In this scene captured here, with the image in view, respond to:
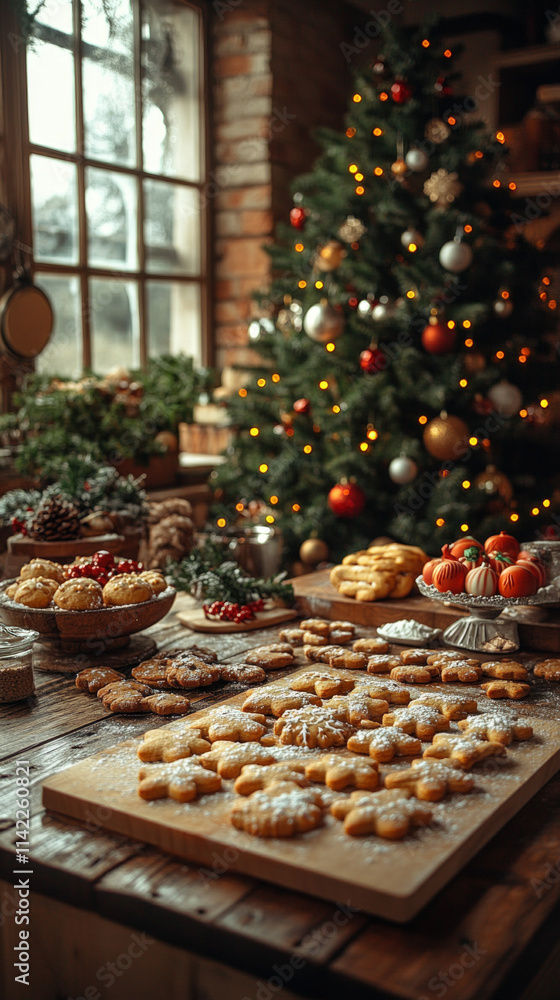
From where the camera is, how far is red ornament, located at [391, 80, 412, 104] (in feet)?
10.3

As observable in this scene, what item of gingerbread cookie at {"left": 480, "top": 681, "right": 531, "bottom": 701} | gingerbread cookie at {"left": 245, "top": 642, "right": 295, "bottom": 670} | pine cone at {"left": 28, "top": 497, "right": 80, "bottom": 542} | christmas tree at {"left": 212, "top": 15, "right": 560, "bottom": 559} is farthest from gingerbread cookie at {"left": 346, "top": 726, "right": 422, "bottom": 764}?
christmas tree at {"left": 212, "top": 15, "right": 560, "bottom": 559}

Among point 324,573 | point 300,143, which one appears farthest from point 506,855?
point 300,143

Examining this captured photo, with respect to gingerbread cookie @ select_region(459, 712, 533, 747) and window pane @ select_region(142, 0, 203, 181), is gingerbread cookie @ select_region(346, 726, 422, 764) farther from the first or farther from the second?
window pane @ select_region(142, 0, 203, 181)

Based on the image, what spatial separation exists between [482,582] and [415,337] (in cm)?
190

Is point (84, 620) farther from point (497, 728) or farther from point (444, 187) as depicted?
point (444, 187)

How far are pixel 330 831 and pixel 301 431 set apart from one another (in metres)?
2.65

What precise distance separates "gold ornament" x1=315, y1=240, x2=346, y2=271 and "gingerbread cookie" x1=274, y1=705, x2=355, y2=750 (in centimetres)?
248

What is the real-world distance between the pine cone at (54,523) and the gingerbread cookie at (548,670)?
40.6 inches

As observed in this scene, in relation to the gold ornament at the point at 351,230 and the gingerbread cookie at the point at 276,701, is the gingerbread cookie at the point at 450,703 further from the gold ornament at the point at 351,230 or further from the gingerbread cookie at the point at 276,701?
the gold ornament at the point at 351,230

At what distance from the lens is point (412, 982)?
0.73 m

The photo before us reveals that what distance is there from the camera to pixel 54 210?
11.6 feet

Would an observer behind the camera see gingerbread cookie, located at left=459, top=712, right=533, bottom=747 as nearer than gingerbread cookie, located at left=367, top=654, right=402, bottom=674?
Yes

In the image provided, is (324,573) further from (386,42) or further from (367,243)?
(386,42)

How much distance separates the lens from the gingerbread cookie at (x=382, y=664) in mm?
1436
